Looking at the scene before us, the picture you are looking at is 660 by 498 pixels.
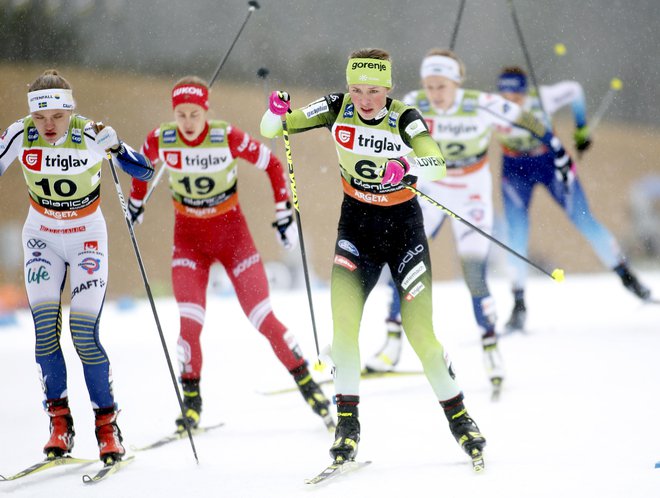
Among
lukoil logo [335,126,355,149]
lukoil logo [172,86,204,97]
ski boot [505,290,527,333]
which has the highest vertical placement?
lukoil logo [172,86,204,97]

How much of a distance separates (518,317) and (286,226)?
10.7 ft

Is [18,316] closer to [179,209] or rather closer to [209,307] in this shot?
[209,307]

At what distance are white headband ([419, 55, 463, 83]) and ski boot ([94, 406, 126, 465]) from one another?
2.96 meters

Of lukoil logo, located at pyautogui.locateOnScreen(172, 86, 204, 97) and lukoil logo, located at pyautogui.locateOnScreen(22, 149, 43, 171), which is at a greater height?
lukoil logo, located at pyautogui.locateOnScreen(172, 86, 204, 97)

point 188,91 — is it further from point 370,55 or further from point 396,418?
point 396,418

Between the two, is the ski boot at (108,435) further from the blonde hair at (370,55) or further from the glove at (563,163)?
the glove at (563,163)

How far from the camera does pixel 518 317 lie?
7.39 m

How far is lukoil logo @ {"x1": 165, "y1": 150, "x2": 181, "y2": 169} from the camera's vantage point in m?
4.84

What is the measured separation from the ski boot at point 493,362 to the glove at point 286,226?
4.79 feet

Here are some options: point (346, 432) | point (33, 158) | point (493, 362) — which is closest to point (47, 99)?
point (33, 158)

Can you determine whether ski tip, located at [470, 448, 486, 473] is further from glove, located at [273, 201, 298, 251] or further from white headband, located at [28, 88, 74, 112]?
white headband, located at [28, 88, 74, 112]

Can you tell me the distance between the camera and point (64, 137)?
407 centimetres

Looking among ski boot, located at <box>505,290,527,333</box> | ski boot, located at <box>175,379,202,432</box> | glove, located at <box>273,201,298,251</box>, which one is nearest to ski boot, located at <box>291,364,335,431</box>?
ski boot, located at <box>175,379,202,432</box>

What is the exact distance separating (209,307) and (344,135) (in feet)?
20.7
